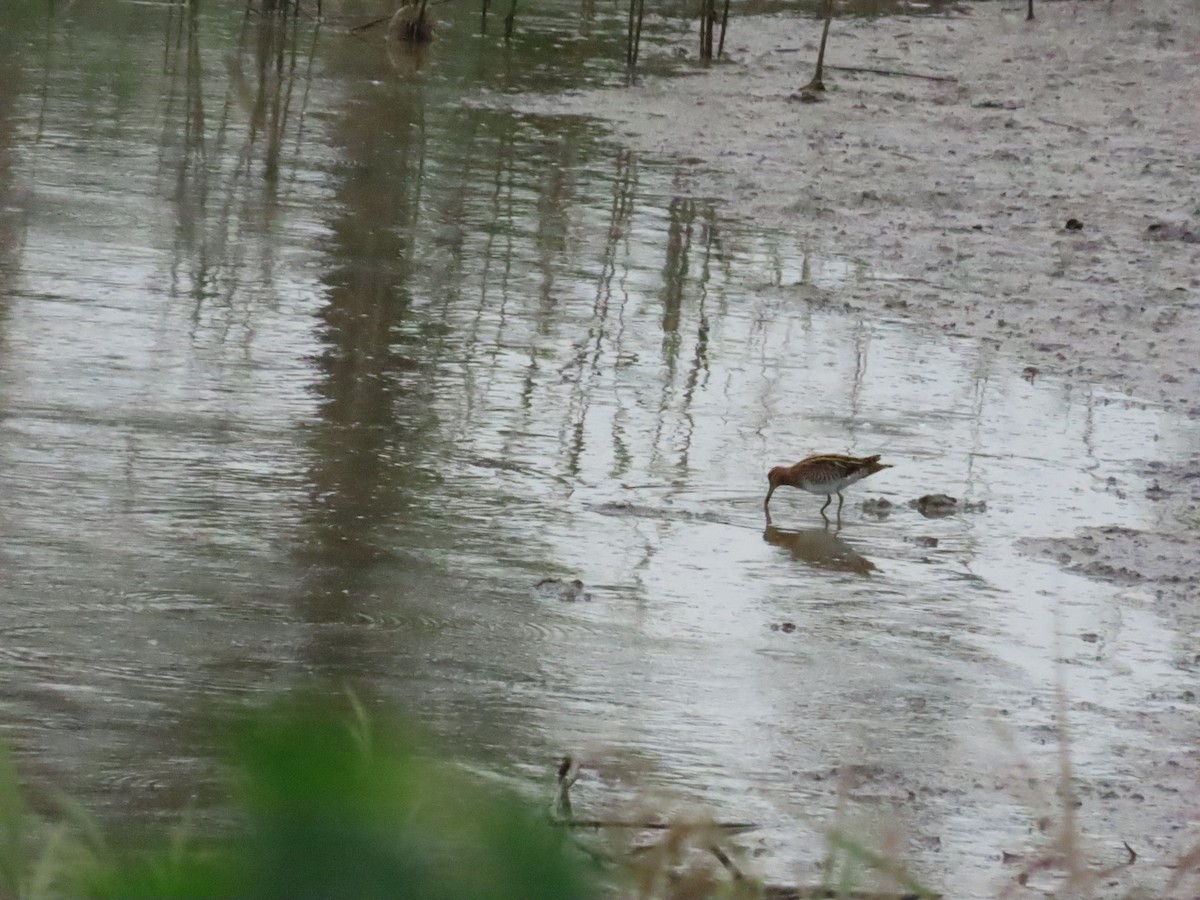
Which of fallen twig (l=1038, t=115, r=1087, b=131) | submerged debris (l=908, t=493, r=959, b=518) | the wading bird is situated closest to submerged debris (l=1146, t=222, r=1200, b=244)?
fallen twig (l=1038, t=115, r=1087, b=131)

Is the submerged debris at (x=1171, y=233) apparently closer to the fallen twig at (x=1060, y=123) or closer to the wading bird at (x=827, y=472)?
the fallen twig at (x=1060, y=123)

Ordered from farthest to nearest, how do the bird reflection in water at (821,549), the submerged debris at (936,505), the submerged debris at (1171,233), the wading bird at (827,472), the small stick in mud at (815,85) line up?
the small stick in mud at (815,85)
the submerged debris at (1171,233)
the submerged debris at (936,505)
the wading bird at (827,472)
the bird reflection in water at (821,549)

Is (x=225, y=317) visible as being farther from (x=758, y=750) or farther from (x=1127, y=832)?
(x=1127, y=832)

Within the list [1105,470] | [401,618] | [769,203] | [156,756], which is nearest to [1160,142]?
[769,203]

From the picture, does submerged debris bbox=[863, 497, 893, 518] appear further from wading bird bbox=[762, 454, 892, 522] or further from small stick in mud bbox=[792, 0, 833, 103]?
small stick in mud bbox=[792, 0, 833, 103]

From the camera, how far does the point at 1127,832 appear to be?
4.28 meters

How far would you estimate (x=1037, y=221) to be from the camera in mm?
12023

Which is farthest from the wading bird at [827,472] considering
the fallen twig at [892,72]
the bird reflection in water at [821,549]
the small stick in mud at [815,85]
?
the fallen twig at [892,72]

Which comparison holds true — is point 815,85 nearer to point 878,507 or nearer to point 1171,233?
point 1171,233

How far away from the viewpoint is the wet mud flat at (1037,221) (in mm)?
4574

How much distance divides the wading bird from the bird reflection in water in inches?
6.3

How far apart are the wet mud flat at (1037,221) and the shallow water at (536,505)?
0.34 feet

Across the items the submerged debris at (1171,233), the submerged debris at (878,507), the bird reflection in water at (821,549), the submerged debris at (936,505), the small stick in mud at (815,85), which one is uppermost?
the small stick in mud at (815,85)

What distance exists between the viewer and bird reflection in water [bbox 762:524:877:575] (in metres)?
6.13
